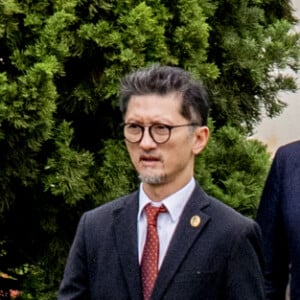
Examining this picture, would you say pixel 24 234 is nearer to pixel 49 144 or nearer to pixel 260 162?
pixel 49 144

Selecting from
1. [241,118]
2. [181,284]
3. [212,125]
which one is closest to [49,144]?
[212,125]

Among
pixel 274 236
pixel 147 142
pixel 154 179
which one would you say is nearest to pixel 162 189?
pixel 154 179

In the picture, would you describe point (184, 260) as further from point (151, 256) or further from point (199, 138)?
point (199, 138)

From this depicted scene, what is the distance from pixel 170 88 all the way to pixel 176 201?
36 centimetres

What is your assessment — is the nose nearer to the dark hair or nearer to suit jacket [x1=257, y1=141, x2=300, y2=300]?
the dark hair

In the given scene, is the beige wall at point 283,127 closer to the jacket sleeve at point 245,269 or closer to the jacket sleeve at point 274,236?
the jacket sleeve at point 274,236

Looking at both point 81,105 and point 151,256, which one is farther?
point 81,105

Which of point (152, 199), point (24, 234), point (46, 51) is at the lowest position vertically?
point (24, 234)

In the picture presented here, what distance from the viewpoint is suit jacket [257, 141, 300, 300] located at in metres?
3.75

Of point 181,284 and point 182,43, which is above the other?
point 182,43

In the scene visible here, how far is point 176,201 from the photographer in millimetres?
3432

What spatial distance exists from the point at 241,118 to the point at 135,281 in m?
2.86

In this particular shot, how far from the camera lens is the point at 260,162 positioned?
567 cm

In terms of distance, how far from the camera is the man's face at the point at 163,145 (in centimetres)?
336
